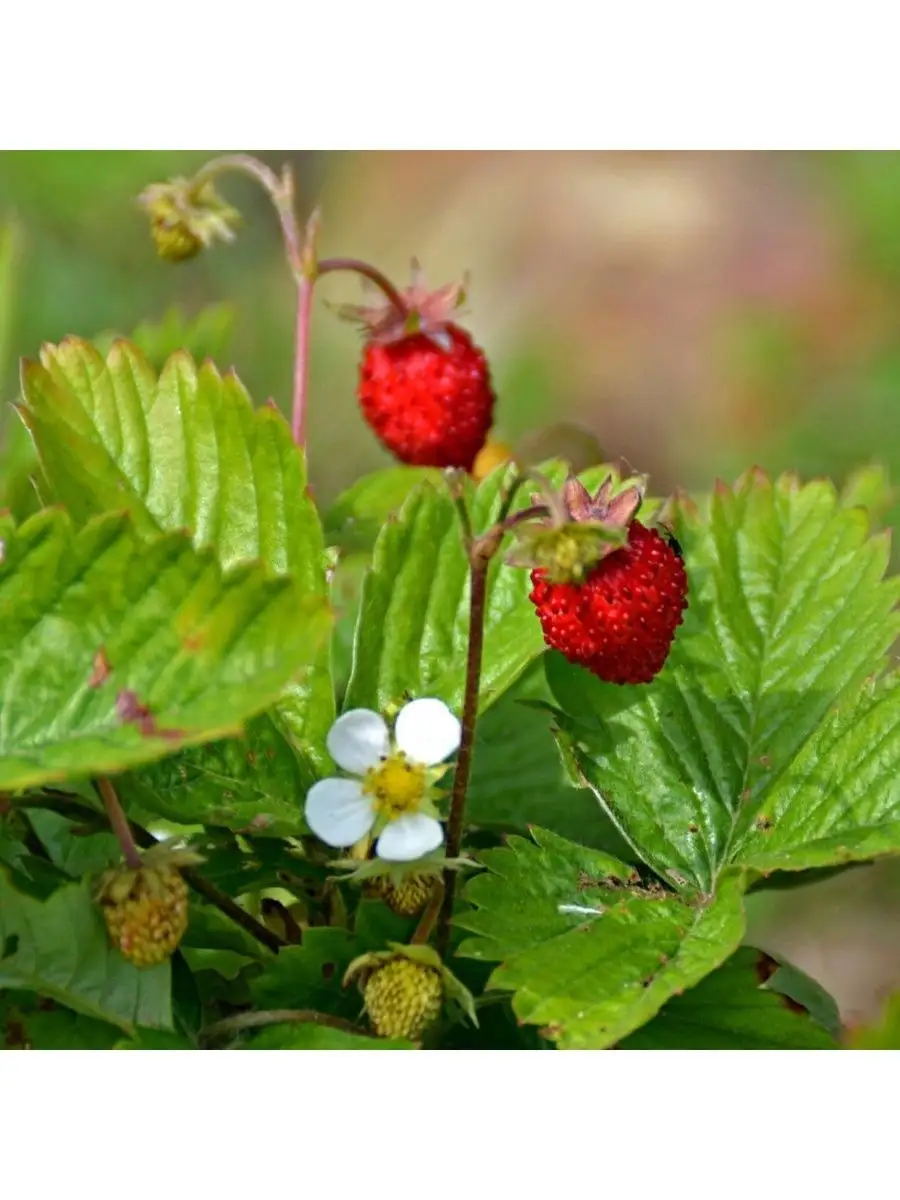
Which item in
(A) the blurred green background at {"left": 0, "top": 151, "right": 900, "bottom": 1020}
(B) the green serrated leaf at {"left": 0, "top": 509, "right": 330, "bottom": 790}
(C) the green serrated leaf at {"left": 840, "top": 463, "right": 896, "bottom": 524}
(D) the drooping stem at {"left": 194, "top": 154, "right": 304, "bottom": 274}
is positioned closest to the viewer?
(B) the green serrated leaf at {"left": 0, "top": 509, "right": 330, "bottom": 790}

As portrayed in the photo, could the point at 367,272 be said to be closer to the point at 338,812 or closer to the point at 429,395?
the point at 429,395

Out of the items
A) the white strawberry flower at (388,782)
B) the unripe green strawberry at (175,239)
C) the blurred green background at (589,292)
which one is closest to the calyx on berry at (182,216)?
the unripe green strawberry at (175,239)

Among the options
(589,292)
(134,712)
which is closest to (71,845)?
(134,712)

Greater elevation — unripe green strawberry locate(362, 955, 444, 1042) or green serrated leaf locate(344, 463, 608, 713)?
green serrated leaf locate(344, 463, 608, 713)

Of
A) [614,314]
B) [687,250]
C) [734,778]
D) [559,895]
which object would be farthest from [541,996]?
[614,314]

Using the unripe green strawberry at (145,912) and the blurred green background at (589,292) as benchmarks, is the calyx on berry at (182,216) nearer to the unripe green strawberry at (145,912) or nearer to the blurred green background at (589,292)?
the unripe green strawberry at (145,912)

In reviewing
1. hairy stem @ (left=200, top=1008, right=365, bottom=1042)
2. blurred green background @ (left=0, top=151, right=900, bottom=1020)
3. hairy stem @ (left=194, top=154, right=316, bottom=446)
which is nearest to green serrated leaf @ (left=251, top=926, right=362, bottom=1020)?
hairy stem @ (left=200, top=1008, right=365, bottom=1042)

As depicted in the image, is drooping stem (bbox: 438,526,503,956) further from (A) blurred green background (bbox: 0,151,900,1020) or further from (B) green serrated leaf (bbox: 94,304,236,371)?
(A) blurred green background (bbox: 0,151,900,1020)

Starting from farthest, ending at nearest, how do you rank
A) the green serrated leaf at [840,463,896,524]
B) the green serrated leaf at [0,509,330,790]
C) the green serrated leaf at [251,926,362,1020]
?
1. the green serrated leaf at [840,463,896,524]
2. the green serrated leaf at [251,926,362,1020]
3. the green serrated leaf at [0,509,330,790]
